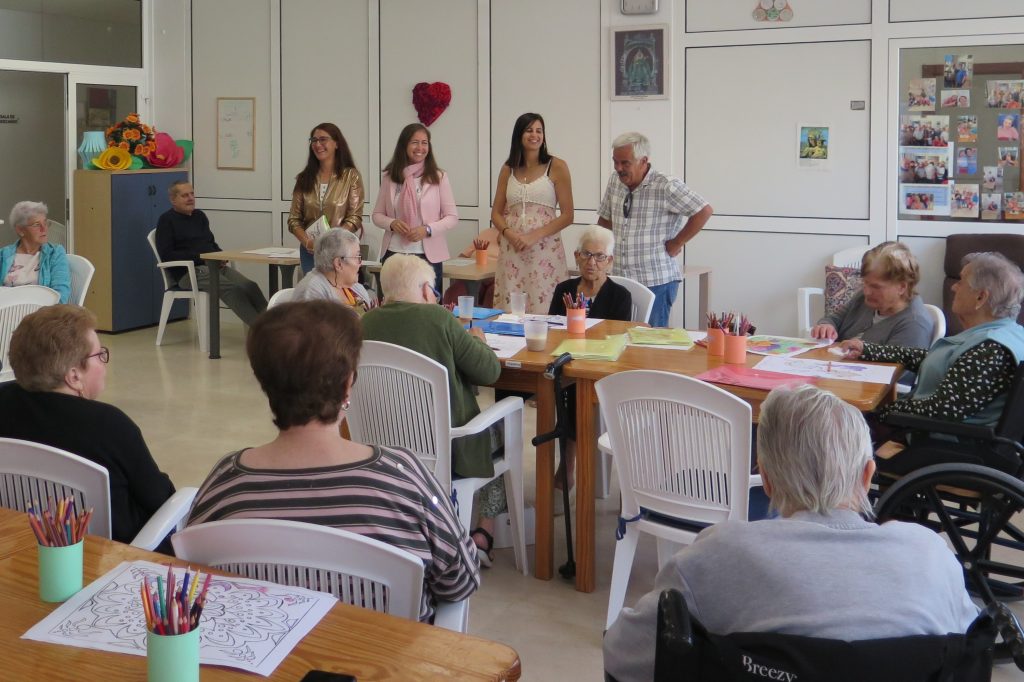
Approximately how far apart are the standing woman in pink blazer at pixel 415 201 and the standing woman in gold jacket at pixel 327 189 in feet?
1.22

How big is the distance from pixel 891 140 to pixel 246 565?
601 cm

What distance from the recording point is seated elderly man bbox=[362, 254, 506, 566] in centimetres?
372

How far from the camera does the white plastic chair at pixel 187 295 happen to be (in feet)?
26.8

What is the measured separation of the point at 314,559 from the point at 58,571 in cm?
40

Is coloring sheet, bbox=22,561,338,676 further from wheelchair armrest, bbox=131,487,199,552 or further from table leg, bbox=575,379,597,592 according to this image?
table leg, bbox=575,379,597,592

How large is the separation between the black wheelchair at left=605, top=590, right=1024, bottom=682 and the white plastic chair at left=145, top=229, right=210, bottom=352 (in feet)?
22.8

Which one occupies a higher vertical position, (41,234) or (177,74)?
(177,74)

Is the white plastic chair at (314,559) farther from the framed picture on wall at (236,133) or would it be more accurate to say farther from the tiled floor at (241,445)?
the framed picture on wall at (236,133)

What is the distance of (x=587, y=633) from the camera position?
354 centimetres

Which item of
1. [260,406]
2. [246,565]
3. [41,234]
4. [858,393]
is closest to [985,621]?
[246,565]

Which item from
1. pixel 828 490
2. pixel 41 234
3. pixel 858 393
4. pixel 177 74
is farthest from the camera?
pixel 177 74

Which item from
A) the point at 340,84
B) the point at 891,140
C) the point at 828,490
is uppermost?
the point at 340,84

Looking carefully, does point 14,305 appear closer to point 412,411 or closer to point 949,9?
point 412,411

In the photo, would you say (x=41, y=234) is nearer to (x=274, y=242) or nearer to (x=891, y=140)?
(x=274, y=242)
